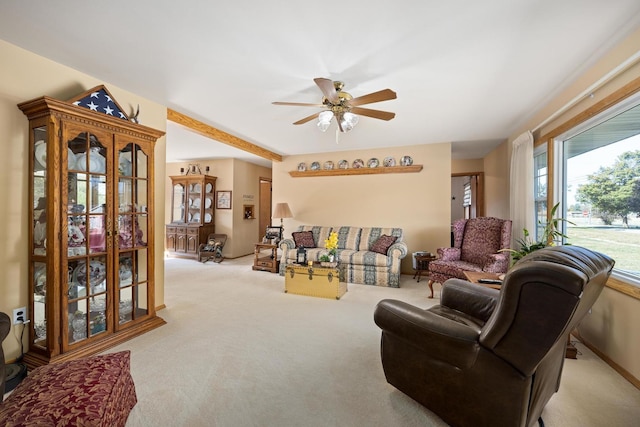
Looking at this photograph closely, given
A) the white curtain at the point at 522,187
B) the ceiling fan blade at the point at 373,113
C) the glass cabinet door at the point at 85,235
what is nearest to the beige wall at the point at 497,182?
the white curtain at the point at 522,187

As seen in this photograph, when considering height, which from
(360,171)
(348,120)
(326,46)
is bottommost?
(360,171)

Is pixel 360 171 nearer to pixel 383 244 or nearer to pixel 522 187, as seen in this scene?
pixel 383 244

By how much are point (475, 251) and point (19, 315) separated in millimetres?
4934

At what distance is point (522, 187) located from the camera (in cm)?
348

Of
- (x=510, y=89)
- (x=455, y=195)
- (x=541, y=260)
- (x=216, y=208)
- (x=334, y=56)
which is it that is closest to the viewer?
(x=541, y=260)

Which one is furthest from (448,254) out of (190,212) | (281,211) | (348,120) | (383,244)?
(190,212)

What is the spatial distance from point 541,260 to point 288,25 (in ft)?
6.40

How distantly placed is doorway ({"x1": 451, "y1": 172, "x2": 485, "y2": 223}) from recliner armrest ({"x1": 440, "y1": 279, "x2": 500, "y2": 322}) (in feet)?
14.8

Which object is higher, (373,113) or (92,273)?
(373,113)

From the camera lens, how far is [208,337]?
8.11ft

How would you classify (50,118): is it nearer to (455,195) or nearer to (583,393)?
(583,393)

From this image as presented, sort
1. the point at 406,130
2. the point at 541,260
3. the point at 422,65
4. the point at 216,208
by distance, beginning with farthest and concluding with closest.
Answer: the point at 216,208 → the point at 406,130 → the point at 422,65 → the point at 541,260

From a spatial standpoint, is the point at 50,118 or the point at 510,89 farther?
the point at 510,89

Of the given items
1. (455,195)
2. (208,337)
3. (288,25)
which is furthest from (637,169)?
(455,195)
